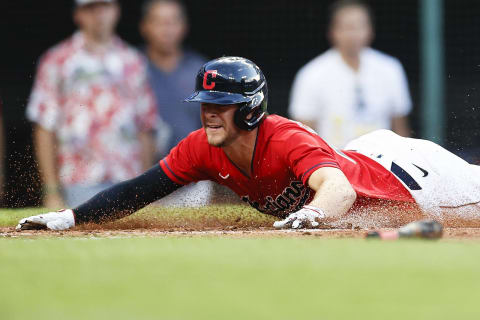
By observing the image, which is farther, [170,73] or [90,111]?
[170,73]

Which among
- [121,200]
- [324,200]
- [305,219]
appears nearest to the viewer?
[305,219]

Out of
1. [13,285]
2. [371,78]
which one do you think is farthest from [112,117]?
[13,285]

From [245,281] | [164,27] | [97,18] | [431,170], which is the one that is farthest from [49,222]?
[164,27]

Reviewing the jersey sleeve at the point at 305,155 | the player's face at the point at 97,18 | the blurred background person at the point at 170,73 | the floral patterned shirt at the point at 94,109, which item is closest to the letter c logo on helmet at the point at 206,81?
the jersey sleeve at the point at 305,155

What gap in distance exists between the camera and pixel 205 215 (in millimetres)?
7820

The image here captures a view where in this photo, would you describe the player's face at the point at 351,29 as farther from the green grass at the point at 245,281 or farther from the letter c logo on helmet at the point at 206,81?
the green grass at the point at 245,281

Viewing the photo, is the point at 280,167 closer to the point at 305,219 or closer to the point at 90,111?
the point at 305,219

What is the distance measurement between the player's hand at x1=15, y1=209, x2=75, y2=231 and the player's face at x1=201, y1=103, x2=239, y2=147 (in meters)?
1.39

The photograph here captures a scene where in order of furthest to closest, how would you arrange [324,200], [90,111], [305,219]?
[90,111] < [324,200] < [305,219]

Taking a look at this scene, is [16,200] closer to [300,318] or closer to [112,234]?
[112,234]

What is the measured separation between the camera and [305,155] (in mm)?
6121

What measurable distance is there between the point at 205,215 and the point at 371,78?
125 inches

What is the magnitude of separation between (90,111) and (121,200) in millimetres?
2808

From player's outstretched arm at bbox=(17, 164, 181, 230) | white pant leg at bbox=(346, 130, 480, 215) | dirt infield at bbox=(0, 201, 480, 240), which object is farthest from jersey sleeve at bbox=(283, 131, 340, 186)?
player's outstretched arm at bbox=(17, 164, 181, 230)
